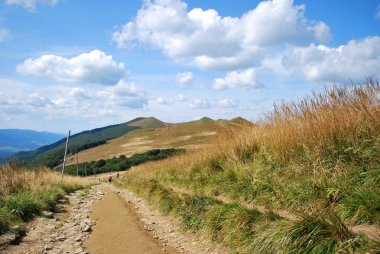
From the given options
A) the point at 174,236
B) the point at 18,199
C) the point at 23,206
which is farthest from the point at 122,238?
the point at 18,199

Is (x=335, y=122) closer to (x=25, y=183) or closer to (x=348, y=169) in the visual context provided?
(x=348, y=169)

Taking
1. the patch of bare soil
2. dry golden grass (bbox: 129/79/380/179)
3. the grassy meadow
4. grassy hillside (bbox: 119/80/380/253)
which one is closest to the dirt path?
the patch of bare soil

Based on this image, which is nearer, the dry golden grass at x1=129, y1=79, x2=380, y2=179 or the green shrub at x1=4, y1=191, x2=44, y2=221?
the dry golden grass at x1=129, y1=79, x2=380, y2=179

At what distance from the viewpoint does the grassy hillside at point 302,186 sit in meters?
5.07

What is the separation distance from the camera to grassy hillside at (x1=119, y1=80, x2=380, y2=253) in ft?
16.6

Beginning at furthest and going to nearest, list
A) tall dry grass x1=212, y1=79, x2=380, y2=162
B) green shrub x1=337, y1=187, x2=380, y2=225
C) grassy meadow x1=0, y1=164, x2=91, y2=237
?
grassy meadow x1=0, y1=164, x2=91, y2=237, tall dry grass x1=212, y1=79, x2=380, y2=162, green shrub x1=337, y1=187, x2=380, y2=225

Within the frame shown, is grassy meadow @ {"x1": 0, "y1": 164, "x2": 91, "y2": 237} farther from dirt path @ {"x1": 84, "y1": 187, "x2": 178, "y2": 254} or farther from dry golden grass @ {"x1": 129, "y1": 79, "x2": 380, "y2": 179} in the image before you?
dry golden grass @ {"x1": 129, "y1": 79, "x2": 380, "y2": 179}

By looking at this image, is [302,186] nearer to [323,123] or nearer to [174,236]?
[323,123]

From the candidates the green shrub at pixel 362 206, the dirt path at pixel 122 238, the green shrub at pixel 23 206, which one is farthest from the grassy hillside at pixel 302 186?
the green shrub at pixel 23 206

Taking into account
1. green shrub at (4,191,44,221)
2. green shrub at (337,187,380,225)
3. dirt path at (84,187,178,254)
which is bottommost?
dirt path at (84,187,178,254)

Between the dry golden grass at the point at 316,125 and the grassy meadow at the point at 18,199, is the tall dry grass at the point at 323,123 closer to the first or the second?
the dry golden grass at the point at 316,125

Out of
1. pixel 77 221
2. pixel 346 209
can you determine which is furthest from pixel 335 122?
pixel 77 221

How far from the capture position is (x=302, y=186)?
686cm

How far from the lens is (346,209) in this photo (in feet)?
18.1
